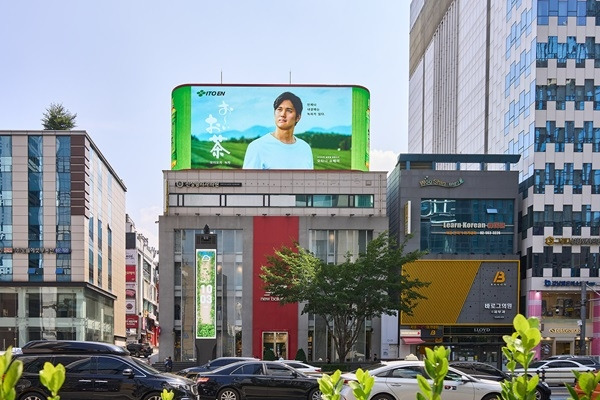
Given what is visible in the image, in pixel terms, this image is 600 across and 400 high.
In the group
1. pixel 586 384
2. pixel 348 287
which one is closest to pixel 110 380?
pixel 586 384

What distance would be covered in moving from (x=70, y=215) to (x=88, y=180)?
12.3 feet

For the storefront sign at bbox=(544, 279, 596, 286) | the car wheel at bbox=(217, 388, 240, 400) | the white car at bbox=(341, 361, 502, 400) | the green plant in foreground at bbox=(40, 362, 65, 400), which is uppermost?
the green plant in foreground at bbox=(40, 362, 65, 400)

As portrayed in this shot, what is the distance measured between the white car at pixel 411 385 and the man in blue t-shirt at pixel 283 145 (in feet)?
124

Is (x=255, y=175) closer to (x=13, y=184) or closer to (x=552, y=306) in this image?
(x=13, y=184)

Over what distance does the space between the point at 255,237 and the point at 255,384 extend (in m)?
32.9

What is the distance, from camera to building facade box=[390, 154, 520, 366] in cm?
5388

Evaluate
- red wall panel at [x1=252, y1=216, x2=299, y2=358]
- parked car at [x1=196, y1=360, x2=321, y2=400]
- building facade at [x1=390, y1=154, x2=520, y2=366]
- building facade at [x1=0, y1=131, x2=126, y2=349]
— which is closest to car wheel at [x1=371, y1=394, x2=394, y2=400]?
parked car at [x1=196, y1=360, x2=321, y2=400]

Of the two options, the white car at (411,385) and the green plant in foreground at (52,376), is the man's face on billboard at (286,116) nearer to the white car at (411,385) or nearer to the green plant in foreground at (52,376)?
the white car at (411,385)

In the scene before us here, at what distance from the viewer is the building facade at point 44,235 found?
56031mm

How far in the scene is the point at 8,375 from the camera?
270cm

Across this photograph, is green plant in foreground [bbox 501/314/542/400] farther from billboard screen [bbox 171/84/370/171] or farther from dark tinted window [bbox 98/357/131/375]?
billboard screen [bbox 171/84/370/171]

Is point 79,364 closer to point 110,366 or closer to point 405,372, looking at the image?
point 110,366

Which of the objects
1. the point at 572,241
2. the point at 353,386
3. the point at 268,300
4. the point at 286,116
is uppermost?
the point at 286,116

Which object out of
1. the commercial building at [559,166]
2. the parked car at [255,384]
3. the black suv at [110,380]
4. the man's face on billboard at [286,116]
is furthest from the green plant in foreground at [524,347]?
the commercial building at [559,166]
